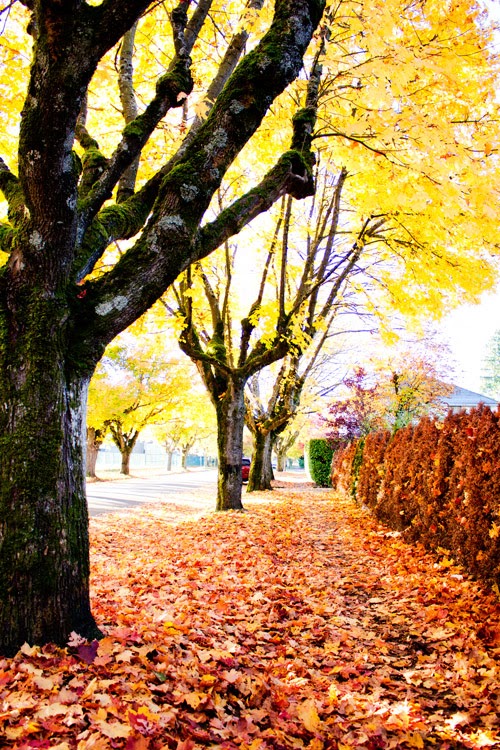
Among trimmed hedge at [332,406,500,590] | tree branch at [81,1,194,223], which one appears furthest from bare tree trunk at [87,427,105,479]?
tree branch at [81,1,194,223]

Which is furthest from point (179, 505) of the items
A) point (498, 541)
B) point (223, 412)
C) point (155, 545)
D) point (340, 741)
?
point (340, 741)

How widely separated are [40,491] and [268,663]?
2.07 m

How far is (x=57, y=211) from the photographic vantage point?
330 centimetres

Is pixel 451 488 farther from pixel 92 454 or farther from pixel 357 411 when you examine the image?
pixel 92 454

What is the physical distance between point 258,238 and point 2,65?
667 cm

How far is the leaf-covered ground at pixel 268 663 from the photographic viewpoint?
250cm

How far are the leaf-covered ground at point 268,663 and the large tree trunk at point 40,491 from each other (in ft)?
0.76

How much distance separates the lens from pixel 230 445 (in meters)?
11.3

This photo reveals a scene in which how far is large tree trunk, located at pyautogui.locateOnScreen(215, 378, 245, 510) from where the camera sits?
1129 cm

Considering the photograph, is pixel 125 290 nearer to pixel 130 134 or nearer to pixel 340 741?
pixel 130 134

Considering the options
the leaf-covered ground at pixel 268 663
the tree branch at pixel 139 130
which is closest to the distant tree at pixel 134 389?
the leaf-covered ground at pixel 268 663

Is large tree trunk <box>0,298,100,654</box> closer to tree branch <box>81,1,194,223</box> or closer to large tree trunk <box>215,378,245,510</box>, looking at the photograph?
tree branch <box>81,1,194,223</box>

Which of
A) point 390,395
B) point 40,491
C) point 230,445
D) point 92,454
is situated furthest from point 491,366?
point 40,491

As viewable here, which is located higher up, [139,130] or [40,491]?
[139,130]
